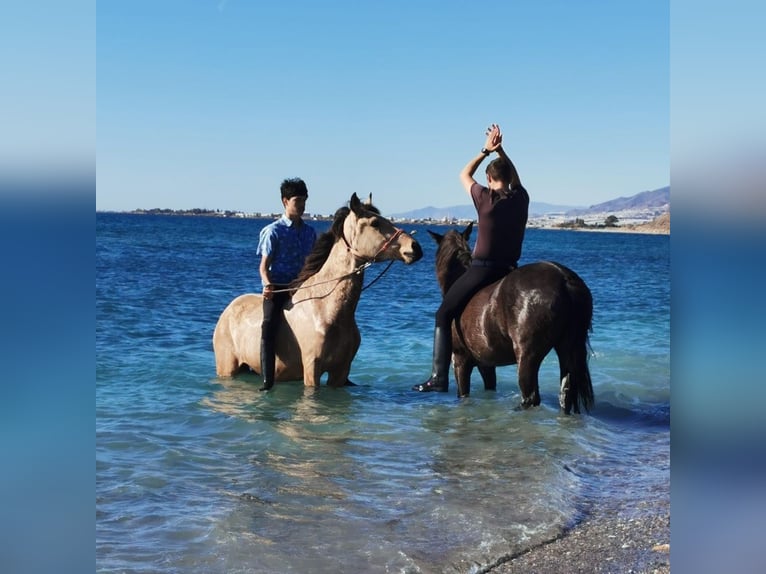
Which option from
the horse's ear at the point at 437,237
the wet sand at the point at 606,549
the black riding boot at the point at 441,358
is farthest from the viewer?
the horse's ear at the point at 437,237

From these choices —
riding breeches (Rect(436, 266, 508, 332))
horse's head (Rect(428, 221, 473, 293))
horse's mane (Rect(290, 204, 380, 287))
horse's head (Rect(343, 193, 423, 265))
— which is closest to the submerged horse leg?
riding breeches (Rect(436, 266, 508, 332))

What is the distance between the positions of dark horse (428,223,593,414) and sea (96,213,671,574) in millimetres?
460

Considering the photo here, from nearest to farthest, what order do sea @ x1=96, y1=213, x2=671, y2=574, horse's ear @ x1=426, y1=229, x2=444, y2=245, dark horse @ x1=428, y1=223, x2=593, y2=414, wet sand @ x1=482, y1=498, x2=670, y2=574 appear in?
wet sand @ x1=482, y1=498, x2=670, y2=574, sea @ x1=96, y1=213, x2=671, y2=574, dark horse @ x1=428, y1=223, x2=593, y2=414, horse's ear @ x1=426, y1=229, x2=444, y2=245

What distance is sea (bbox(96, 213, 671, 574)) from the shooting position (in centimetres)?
407

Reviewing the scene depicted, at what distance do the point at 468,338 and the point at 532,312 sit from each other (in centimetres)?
92

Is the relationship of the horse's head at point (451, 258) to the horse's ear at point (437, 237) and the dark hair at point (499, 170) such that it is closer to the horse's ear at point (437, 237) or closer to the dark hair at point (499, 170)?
the horse's ear at point (437, 237)

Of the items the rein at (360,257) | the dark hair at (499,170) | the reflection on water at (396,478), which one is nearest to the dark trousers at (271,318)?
the rein at (360,257)

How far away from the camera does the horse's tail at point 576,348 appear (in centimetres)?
652

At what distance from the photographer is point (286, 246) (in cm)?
779

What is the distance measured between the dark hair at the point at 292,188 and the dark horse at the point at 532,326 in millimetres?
1774

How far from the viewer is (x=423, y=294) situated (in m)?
23.4

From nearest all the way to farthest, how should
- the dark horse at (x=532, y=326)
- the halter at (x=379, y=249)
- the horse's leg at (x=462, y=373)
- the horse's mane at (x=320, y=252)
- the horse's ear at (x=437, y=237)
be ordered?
the dark horse at (x=532, y=326) → the halter at (x=379, y=249) → the horse's mane at (x=320, y=252) → the horse's leg at (x=462, y=373) → the horse's ear at (x=437, y=237)

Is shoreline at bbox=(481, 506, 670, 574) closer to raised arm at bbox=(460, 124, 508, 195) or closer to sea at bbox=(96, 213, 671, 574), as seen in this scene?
sea at bbox=(96, 213, 671, 574)
